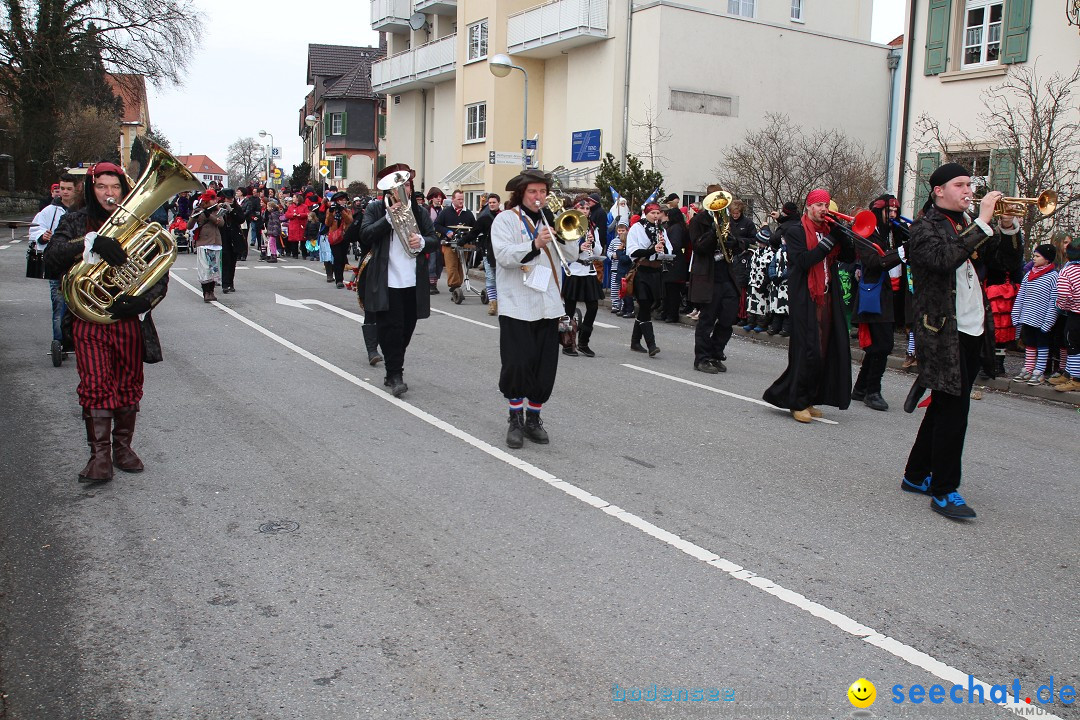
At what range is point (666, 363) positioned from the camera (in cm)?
1106

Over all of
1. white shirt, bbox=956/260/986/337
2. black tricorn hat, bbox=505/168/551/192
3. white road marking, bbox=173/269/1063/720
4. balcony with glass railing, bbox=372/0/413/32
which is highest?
balcony with glass railing, bbox=372/0/413/32

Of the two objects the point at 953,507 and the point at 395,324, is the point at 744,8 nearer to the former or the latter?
the point at 395,324

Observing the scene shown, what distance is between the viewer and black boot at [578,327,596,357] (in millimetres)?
11383

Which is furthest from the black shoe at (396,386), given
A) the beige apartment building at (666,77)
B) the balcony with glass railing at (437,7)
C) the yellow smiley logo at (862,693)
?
the balcony with glass railing at (437,7)

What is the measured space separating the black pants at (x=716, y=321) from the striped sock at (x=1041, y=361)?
321 cm

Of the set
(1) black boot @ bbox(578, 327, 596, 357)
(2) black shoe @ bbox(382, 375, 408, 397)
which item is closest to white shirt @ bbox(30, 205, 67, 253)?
(2) black shoe @ bbox(382, 375, 408, 397)

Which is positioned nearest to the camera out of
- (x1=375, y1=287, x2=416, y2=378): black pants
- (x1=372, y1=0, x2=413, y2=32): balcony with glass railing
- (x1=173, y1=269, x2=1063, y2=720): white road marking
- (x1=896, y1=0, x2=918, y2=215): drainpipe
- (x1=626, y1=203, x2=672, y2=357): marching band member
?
(x1=173, y1=269, x2=1063, y2=720): white road marking

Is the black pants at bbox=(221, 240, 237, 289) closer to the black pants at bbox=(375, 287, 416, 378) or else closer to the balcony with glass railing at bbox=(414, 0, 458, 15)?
the black pants at bbox=(375, 287, 416, 378)

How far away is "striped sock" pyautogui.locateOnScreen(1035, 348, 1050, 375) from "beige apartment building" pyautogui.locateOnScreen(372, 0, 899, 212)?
55.3 ft

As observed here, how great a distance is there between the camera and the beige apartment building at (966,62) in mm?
18062

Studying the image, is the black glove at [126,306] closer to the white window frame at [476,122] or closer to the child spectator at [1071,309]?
the child spectator at [1071,309]

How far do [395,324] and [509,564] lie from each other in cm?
443

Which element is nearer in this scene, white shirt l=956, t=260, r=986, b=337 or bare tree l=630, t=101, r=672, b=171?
white shirt l=956, t=260, r=986, b=337

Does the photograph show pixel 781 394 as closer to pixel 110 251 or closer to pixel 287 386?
pixel 287 386
